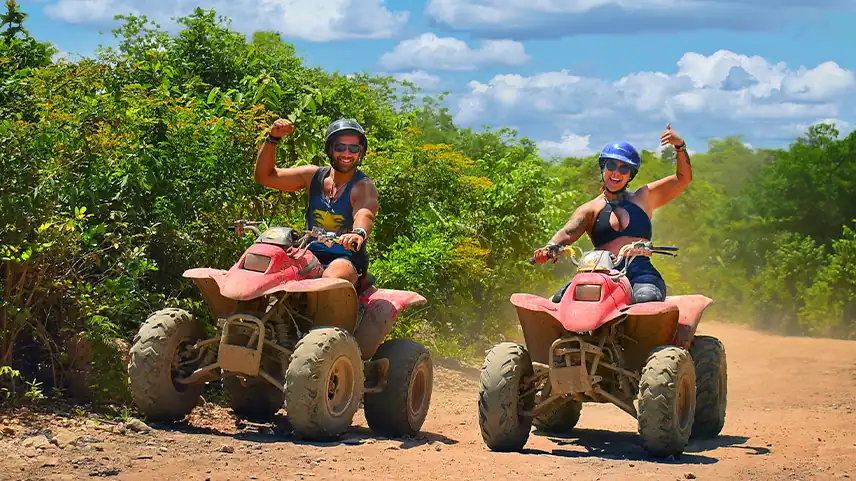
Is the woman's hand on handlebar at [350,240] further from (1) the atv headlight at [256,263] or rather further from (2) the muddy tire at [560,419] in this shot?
(2) the muddy tire at [560,419]

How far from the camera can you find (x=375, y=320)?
9.30 m

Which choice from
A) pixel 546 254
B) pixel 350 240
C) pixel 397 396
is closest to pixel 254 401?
pixel 397 396

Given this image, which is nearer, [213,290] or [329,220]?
[213,290]

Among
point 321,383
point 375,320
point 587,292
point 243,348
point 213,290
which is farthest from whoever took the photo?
point 375,320

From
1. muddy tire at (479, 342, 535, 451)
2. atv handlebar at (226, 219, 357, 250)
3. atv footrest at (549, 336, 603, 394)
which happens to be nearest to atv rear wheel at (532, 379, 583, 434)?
muddy tire at (479, 342, 535, 451)

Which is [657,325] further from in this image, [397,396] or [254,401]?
[254,401]

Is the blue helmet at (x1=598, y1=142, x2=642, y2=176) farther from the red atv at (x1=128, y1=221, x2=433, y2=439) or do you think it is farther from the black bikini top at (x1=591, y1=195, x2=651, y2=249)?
the red atv at (x1=128, y1=221, x2=433, y2=439)

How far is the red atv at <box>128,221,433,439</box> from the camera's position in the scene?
8.36 m

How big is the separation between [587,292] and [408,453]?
1.60 meters

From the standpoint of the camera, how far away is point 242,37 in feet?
58.6

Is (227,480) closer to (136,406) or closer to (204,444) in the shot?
(204,444)

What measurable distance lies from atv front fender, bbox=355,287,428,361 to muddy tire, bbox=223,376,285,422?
98cm

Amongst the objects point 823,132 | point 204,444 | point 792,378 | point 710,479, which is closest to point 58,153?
point 204,444

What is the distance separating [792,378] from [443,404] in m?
6.79
